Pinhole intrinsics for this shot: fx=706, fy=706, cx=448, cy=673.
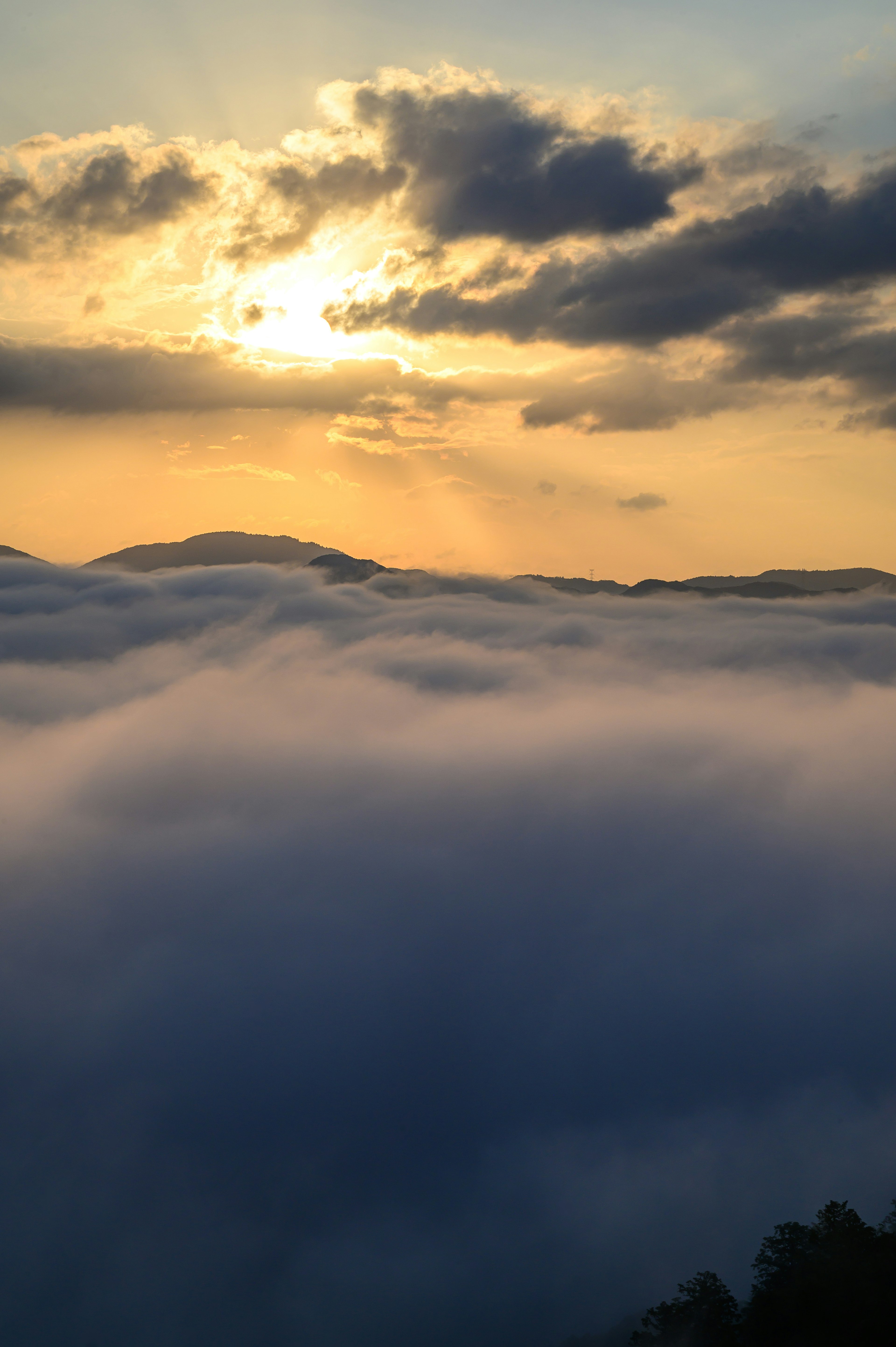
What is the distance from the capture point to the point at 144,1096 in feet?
639

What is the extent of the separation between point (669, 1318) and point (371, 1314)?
468ft

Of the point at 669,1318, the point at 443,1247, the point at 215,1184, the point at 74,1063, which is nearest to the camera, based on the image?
the point at 669,1318

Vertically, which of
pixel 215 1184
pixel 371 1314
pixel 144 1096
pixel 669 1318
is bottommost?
pixel 371 1314

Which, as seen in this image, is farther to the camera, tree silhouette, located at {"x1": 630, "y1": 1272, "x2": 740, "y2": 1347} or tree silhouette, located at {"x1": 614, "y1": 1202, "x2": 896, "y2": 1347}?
tree silhouette, located at {"x1": 630, "y1": 1272, "x2": 740, "y2": 1347}

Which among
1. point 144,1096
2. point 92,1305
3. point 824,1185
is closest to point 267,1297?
point 92,1305

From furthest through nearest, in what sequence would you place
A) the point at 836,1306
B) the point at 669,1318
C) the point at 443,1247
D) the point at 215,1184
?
the point at 215,1184 < the point at 443,1247 < the point at 669,1318 < the point at 836,1306

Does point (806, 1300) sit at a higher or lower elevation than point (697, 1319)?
higher

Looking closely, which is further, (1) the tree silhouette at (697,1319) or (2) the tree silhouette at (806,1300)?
(1) the tree silhouette at (697,1319)

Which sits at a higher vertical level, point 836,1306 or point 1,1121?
point 836,1306

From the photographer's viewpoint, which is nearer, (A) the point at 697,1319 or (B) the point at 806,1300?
(B) the point at 806,1300

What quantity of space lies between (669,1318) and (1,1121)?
18933 centimetres

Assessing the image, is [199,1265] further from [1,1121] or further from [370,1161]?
[1,1121]

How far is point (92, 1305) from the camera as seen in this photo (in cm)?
15238

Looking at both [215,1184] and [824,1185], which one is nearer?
[824,1185]
